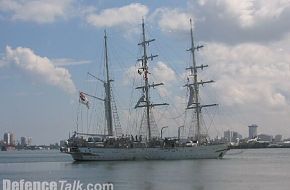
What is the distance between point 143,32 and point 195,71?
2004 cm

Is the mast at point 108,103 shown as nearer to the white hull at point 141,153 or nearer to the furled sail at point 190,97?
the white hull at point 141,153

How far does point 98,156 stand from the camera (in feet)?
453

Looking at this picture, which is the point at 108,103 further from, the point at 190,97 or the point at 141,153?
the point at 190,97

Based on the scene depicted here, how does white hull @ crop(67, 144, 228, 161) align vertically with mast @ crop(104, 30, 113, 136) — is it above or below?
below

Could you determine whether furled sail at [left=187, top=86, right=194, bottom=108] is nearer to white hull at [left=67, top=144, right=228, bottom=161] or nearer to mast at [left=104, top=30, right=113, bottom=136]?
white hull at [left=67, top=144, right=228, bottom=161]

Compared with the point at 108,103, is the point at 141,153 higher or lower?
lower

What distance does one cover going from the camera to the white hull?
138 m

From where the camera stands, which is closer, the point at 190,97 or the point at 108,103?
the point at 108,103

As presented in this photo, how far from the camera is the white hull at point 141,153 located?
13838cm

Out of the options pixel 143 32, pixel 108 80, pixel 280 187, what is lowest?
pixel 280 187

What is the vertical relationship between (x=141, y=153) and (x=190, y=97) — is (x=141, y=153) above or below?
below

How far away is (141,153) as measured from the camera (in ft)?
465

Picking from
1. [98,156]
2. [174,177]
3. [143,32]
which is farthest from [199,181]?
[143,32]

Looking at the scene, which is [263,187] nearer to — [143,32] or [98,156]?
[98,156]
